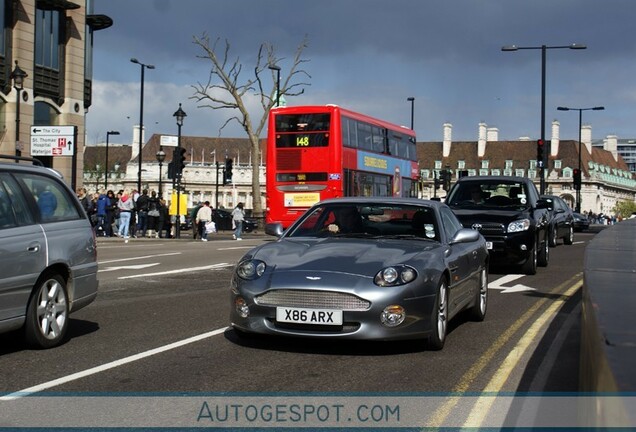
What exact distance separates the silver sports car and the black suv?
7829 millimetres

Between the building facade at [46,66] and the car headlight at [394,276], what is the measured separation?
2909cm

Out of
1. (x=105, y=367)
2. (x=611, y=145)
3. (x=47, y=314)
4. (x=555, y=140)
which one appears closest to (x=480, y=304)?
(x=105, y=367)

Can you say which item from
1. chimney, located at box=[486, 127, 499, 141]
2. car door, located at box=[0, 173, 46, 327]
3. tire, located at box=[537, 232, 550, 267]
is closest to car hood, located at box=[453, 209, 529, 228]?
tire, located at box=[537, 232, 550, 267]

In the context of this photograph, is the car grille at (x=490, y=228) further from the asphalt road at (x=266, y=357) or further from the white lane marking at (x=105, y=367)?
the white lane marking at (x=105, y=367)

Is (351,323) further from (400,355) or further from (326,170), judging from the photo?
(326,170)

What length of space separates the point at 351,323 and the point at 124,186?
6457 inches

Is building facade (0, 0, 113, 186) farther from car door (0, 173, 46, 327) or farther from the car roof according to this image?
car door (0, 173, 46, 327)

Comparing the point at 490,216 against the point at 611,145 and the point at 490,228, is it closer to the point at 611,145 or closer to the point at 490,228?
the point at 490,228

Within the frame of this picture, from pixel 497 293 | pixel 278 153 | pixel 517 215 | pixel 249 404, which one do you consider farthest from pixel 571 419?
pixel 278 153

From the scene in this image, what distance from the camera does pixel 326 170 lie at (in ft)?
89.7

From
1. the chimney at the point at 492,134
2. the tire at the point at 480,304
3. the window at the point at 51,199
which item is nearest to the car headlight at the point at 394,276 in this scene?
the tire at the point at 480,304

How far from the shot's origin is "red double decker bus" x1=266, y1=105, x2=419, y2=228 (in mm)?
27188

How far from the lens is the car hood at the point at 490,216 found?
16.4m

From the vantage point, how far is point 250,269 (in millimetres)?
7566
